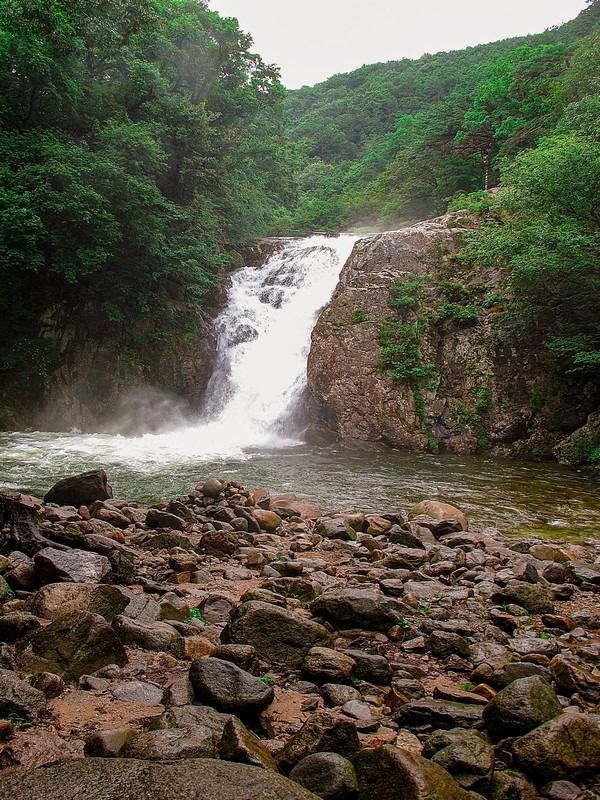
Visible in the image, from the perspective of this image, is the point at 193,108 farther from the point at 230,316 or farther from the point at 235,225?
the point at 230,316

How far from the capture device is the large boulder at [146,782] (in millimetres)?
1682

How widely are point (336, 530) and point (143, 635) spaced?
378 centimetres

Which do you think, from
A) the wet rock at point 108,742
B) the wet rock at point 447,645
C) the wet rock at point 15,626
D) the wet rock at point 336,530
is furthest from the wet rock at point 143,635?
the wet rock at point 336,530

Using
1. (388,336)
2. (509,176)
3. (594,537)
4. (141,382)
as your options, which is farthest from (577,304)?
(141,382)

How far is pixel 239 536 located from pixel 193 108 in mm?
18113

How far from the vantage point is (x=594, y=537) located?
7484 mm

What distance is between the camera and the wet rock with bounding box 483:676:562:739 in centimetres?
250

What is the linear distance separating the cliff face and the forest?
90cm

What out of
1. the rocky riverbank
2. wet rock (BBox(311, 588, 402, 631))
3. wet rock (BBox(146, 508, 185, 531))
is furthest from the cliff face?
wet rock (BBox(311, 588, 402, 631))

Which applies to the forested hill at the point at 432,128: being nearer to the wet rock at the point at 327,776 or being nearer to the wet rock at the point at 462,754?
the wet rock at the point at 462,754

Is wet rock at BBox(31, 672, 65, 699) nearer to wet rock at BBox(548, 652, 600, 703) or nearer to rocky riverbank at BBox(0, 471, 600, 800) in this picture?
rocky riverbank at BBox(0, 471, 600, 800)

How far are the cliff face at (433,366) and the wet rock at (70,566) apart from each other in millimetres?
11553

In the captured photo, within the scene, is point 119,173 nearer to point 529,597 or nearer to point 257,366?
point 257,366

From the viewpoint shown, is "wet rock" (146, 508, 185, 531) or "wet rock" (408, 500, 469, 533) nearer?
"wet rock" (146, 508, 185, 531)
